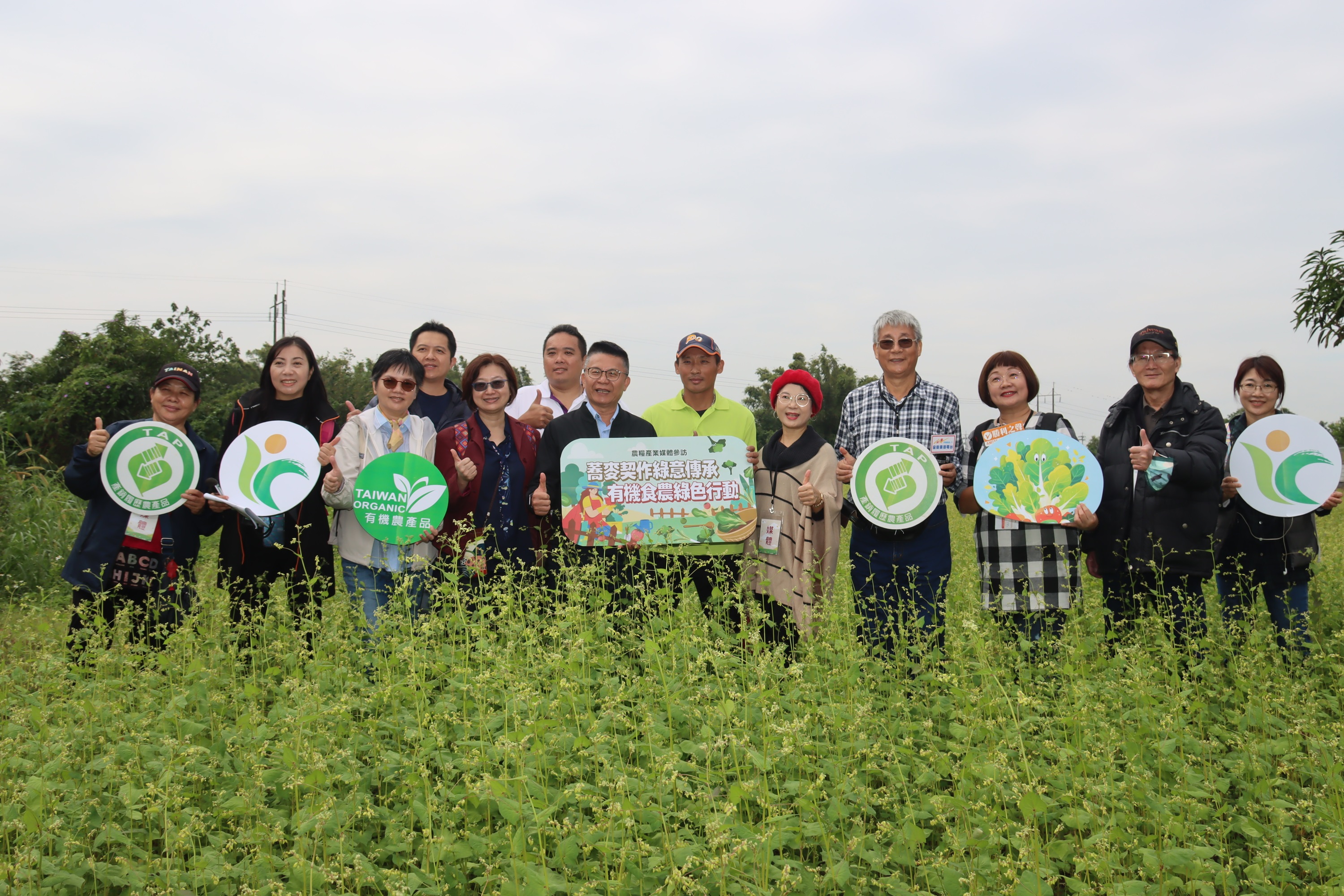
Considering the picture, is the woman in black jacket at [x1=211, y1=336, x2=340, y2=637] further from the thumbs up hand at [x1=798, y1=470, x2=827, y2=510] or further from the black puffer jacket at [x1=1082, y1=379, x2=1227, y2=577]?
the black puffer jacket at [x1=1082, y1=379, x2=1227, y2=577]

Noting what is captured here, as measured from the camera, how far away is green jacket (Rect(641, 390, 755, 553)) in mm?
5840

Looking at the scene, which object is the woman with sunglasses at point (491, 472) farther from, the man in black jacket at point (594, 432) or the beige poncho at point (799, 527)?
the beige poncho at point (799, 527)

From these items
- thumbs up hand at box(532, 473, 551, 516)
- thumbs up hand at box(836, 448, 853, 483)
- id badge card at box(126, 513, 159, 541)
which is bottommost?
id badge card at box(126, 513, 159, 541)

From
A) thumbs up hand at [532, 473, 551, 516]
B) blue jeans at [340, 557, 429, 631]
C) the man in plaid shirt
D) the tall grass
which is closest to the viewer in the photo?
the tall grass

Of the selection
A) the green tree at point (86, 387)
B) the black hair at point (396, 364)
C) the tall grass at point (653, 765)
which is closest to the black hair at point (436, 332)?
the black hair at point (396, 364)

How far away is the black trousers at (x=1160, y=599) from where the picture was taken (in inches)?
201

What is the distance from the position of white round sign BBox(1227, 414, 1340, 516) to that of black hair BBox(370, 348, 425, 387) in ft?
18.1

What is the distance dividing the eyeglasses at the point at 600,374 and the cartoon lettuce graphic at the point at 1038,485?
2.52 metres

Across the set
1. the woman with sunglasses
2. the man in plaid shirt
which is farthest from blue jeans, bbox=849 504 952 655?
the woman with sunglasses

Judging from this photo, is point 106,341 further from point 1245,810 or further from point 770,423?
point 1245,810

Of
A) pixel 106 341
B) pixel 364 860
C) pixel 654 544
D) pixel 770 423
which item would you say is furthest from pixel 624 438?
pixel 770 423

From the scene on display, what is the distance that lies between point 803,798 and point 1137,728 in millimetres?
1949

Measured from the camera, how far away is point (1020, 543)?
5367 millimetres

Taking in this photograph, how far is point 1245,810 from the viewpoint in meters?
3.98
